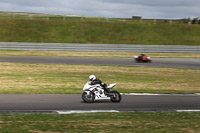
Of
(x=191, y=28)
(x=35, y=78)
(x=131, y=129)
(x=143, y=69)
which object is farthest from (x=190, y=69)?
(x=191, y=28)

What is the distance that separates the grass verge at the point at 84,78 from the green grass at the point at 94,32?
1441cm

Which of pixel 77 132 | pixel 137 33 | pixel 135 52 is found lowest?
pixel 77 132

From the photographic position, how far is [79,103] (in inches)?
520

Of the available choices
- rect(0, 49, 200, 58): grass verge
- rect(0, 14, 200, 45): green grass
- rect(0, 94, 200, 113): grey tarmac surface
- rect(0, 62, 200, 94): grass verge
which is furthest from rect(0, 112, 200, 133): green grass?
rect(0, 14, 200, 45): green grass

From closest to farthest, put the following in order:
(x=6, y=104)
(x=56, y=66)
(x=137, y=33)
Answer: (x=6, y=104) → (x=56, y=66) → (x=137, y=33)

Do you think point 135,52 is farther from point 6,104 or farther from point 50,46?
point 6,104

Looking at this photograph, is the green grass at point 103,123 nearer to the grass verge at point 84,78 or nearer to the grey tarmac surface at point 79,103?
the grey tarmac surface at point 79,103

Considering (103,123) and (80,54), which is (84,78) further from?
(80,54)

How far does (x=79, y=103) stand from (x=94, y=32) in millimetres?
31790

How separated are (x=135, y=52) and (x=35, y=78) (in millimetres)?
18348

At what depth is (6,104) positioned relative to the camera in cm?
1246

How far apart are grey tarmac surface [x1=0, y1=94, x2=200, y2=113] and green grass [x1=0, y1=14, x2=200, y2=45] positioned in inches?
1027

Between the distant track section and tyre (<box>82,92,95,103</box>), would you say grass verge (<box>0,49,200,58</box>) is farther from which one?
tyre (<box>82,92,95,103</box>)

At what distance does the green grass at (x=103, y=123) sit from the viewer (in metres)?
8.93
